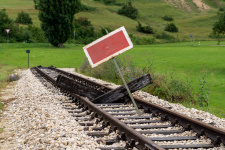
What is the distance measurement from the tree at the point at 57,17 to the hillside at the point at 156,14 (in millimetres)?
25059

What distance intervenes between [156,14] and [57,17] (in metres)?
74.2

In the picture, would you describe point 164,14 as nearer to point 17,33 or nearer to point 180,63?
point 17,33

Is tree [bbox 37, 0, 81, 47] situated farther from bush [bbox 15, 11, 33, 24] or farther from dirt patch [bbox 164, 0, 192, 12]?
dirt patch [bbox 164, 0, 192, 12]

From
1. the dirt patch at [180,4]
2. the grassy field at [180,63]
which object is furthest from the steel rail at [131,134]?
the dirt patch at [180,4]

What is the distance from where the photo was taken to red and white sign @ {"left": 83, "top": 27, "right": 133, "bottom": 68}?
7.02m

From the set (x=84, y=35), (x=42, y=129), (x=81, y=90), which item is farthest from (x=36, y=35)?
(x=42, y=129)

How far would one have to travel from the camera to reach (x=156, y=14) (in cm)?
11931

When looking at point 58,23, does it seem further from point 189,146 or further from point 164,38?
point 189,146

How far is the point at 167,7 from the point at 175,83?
5014 inches

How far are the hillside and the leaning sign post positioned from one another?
70307 millimetres

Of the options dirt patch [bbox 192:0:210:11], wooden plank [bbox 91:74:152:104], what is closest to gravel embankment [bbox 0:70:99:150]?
wooden plank [bbox 91:74:152:104]

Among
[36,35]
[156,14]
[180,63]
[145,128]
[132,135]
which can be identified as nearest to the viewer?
[132,135]

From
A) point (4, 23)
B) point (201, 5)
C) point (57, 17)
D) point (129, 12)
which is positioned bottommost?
point (201, 5)

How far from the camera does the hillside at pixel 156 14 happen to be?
288 feet
